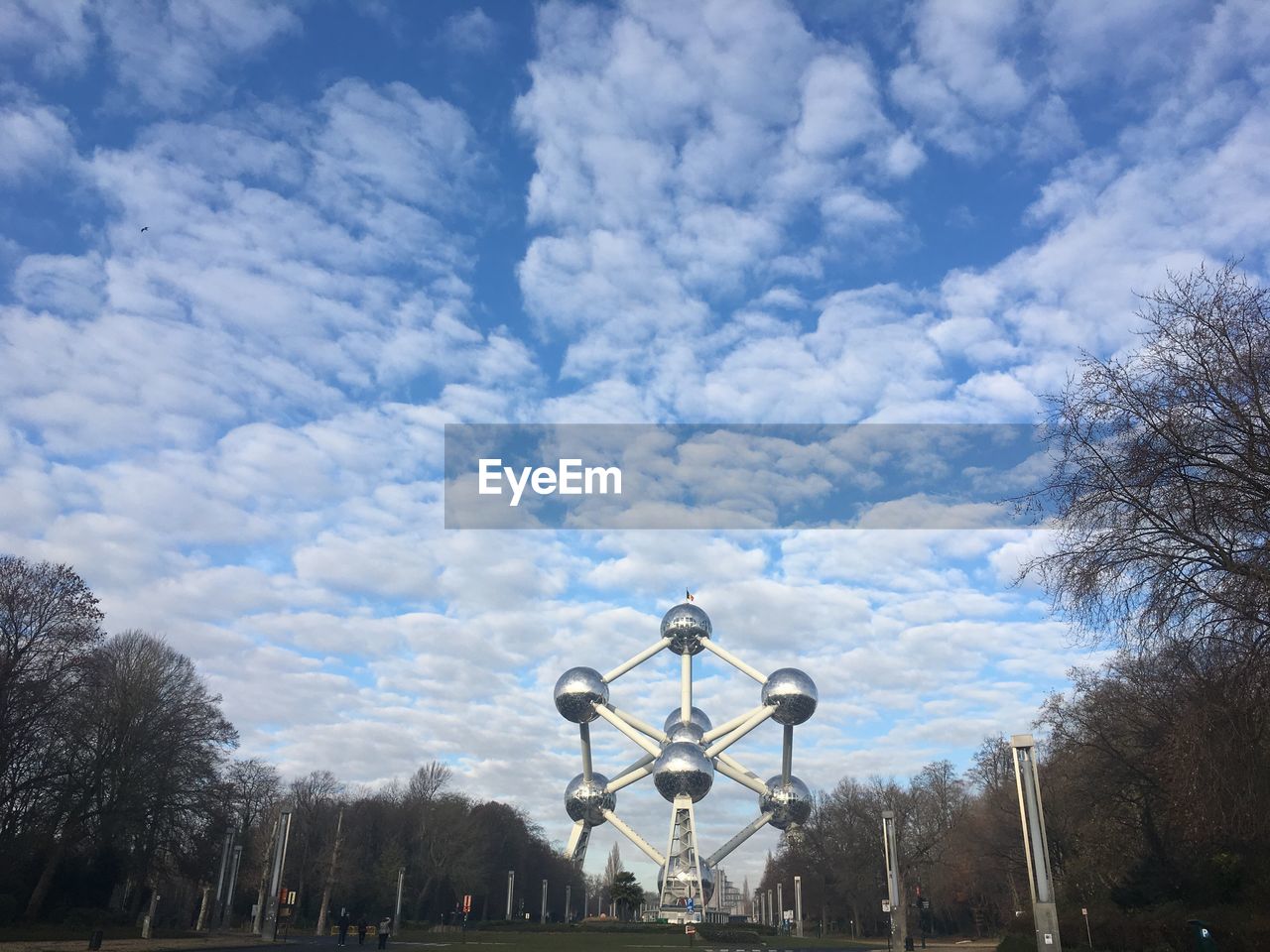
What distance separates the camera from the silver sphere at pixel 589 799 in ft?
177

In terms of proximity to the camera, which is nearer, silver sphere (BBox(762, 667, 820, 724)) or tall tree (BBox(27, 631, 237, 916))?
tall tree (BBox(27, 631, 237, 916))

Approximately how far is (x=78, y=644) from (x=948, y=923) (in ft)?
209

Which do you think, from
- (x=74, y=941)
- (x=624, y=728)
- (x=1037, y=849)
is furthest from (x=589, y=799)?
(x=1037, y=849)

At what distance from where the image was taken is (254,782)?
56312 millimetres

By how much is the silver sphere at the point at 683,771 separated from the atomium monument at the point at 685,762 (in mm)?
53

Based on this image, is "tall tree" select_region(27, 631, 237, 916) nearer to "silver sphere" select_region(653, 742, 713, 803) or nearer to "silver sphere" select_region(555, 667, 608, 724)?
"silver sphere" select_region(555, 667, 608, 724)

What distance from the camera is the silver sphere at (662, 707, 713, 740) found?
179ft

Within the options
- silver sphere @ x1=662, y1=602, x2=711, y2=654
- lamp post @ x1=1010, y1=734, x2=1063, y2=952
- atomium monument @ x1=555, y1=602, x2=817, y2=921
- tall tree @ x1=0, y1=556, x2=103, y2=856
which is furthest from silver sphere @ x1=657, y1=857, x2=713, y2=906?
lamp post @ x1=1010, y1=734, x2=1063, y2=952

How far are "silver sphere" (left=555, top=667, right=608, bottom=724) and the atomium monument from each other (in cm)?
6

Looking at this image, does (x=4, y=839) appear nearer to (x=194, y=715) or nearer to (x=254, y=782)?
(x=194, y=715)

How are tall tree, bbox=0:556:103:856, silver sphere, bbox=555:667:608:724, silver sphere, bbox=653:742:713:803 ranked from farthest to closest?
1. silver sphere, bbox=555:667:608:724
2. silver sphere, bbox=653:742:713:803
3. tall tree, bbox=0:556:103:856

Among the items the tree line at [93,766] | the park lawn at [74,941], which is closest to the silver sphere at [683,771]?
the tree line at [93,766]

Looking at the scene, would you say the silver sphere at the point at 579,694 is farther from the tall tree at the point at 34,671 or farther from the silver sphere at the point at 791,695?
the tall tree at the point at 34,671

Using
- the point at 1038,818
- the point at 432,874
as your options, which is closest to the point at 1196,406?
the point at 1038,818
